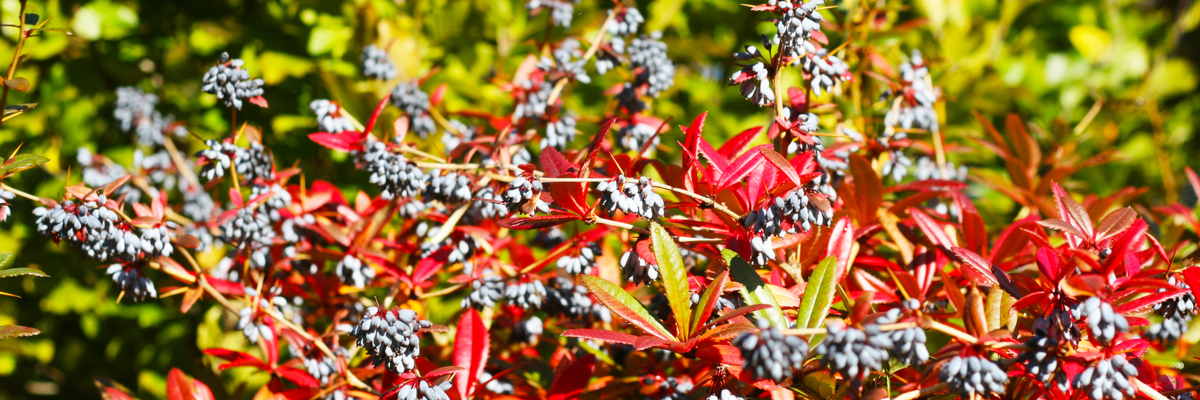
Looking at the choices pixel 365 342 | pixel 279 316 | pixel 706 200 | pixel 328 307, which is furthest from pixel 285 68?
pixel 706 200

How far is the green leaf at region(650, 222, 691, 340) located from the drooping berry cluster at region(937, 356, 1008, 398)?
323 mm

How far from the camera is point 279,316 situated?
137 cm

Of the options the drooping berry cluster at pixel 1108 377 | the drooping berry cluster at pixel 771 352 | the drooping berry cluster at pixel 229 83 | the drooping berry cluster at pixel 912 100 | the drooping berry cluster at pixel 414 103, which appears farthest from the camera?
the drooping berry cluster at pixel 414 103

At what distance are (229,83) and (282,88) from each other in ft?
3.07

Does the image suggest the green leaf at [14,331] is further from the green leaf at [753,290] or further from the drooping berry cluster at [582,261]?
the green leaf at [753,290]

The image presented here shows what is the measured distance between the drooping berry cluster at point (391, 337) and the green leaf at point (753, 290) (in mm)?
448

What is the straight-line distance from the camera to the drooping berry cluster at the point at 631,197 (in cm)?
96

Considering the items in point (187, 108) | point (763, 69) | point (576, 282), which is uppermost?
point (763, 69)

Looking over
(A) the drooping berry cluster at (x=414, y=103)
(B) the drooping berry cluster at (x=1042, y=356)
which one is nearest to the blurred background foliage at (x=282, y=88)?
(A) the drooping berry cluster at (x=414, y=103)

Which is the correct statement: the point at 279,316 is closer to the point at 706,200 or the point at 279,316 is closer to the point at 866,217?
the point at 706,200

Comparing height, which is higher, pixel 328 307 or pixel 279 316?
pixel 279 316

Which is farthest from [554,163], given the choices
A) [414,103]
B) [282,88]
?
[282,88]

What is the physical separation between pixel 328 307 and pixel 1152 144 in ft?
10.00

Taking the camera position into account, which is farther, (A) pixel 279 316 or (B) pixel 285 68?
(B) pixel 285 68
